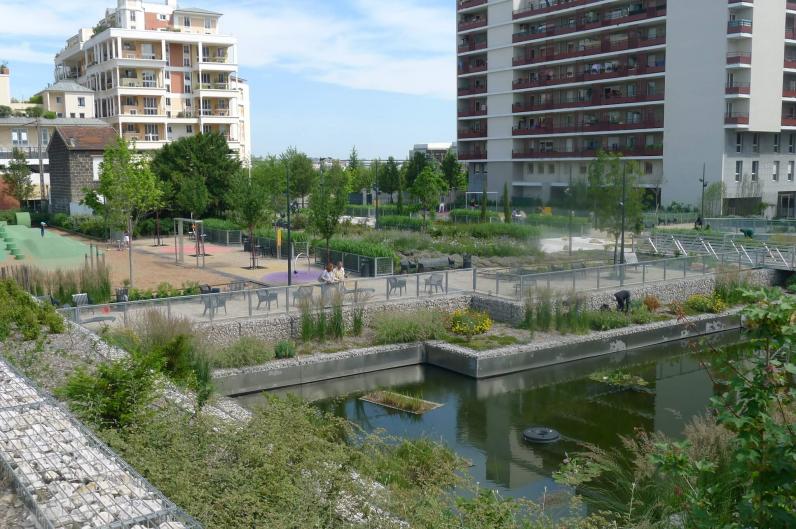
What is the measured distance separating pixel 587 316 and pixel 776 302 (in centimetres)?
1680

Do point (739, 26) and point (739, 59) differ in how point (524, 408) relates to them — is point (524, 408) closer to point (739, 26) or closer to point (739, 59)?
point (739, 59)

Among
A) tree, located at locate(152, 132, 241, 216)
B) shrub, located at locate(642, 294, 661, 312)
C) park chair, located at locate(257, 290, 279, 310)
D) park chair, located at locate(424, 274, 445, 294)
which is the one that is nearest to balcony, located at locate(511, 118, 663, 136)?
tree, located at locate(152, 132, 241, 216)

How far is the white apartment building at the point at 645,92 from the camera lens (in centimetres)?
5128

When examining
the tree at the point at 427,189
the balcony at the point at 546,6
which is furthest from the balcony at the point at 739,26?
the tree at the point at 427,189

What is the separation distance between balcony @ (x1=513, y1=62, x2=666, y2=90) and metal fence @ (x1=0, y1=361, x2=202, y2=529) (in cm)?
5311

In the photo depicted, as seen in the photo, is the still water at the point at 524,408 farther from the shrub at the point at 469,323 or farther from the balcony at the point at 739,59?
the balcony at the point at 739,59

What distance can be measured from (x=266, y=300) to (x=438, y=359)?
4.43 metres

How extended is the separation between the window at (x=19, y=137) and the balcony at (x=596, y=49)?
4006 cm

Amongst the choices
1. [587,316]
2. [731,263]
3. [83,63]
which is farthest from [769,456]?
[83,63]

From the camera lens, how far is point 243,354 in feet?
56.7

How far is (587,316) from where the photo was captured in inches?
842

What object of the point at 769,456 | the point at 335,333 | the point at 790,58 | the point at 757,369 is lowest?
the point at 335,333

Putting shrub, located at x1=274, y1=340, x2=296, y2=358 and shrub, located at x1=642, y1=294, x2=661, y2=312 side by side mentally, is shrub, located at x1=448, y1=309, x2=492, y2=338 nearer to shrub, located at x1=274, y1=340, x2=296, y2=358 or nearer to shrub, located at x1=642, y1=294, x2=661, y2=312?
shrub, located at x1=274, y1=340, x2=296, y2=358

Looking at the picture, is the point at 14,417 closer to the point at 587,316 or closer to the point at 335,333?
the point at 335,333
